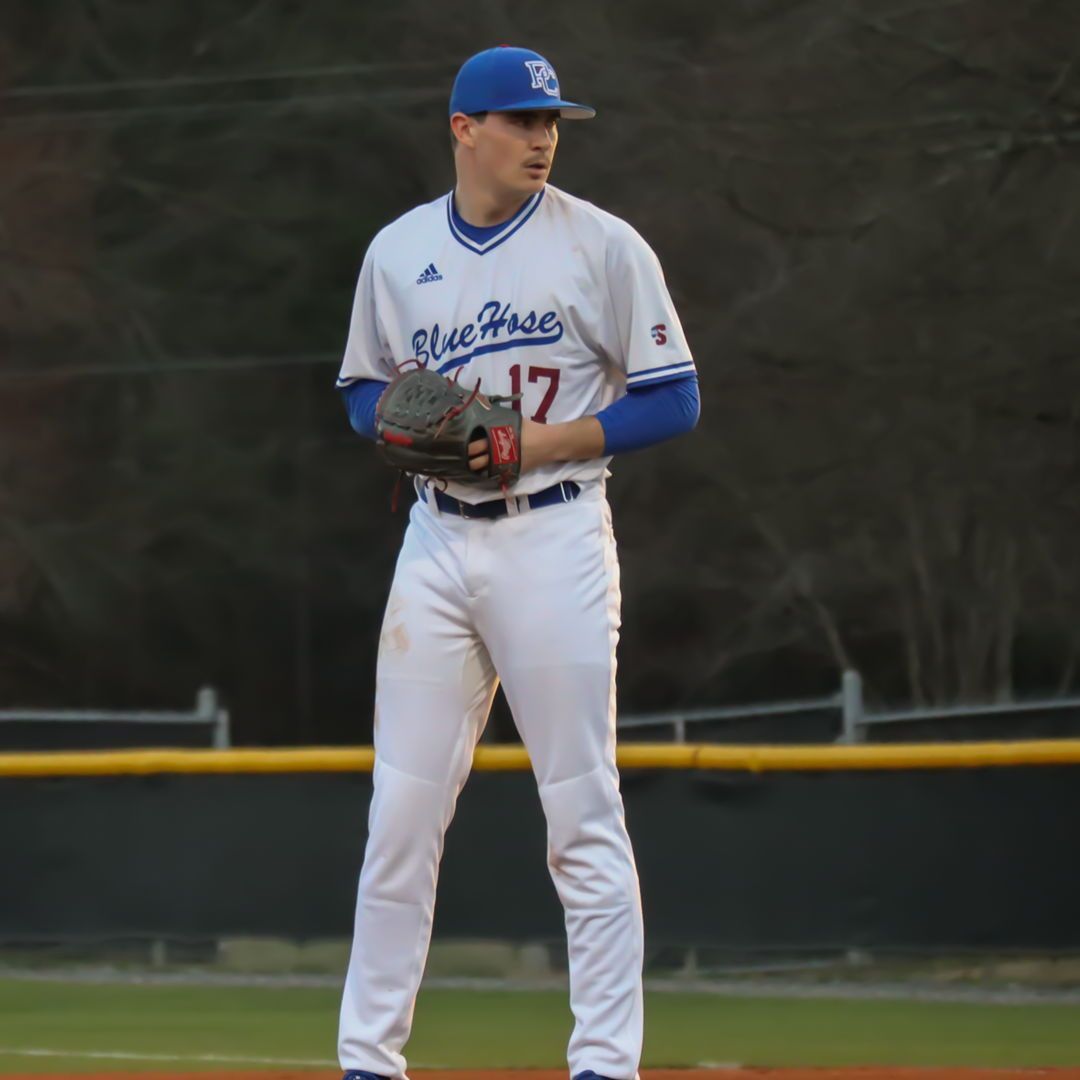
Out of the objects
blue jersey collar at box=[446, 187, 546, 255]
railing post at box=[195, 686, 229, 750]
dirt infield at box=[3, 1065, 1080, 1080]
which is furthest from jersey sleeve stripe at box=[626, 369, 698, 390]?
railing post at box=[195, 686, 229, 750]

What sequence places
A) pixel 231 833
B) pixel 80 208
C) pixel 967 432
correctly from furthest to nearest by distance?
pixel 80 208 < pixel 967 432 < pixel 231 833

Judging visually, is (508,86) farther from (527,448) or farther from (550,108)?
(527,448)

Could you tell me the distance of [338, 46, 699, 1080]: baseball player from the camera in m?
3.75

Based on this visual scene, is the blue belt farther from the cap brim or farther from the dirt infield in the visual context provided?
the dirt infield

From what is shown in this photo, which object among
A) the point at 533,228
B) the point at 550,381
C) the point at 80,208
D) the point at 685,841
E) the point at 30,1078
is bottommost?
the point at 30,1078

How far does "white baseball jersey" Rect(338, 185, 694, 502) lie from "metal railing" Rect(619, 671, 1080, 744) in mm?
3783

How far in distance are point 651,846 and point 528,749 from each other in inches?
103

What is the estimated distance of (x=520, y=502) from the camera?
12.5 ft

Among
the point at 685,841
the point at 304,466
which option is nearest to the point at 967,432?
the point at 304,466

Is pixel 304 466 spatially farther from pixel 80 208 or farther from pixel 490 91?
pixel 490 91

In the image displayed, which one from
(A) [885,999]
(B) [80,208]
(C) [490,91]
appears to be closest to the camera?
(C) [490,91]

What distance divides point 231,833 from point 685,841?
1.46 metres

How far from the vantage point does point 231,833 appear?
6664 mm

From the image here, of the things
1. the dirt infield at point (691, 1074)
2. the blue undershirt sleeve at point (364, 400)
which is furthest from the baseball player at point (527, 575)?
the dirt infield at point (691, 1074)
